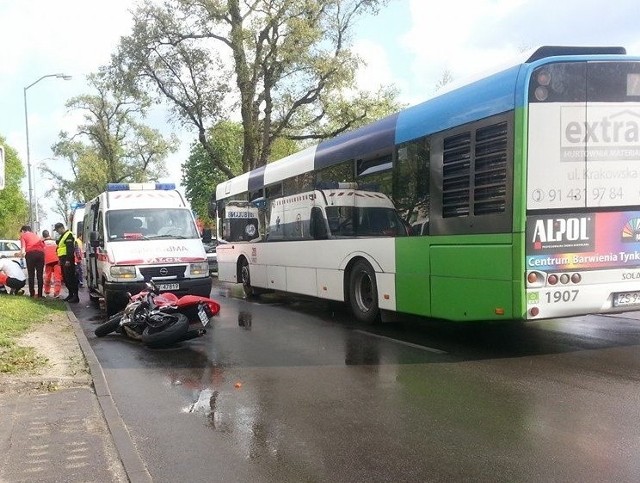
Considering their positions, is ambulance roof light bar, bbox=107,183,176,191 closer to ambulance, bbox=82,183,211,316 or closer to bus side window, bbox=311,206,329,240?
ambulance, bbox=82,183,211,316

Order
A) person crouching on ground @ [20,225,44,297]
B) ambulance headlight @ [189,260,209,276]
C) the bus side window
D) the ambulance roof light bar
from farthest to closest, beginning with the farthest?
person crouching on ground @ [20,225,44,297] < the ambulance roof light bar < ambulance headlight @ [189,260,209,276] < the bus side window

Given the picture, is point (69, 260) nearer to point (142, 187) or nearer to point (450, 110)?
point (142, 187)

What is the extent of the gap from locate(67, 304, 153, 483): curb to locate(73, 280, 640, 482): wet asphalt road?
0.11m

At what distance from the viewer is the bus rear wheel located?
10.2 meters

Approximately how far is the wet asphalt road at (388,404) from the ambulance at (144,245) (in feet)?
6.45

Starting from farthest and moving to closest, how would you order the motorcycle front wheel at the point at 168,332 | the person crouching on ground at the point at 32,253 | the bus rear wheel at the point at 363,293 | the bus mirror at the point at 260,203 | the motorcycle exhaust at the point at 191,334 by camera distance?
the person crouching on ground at the point at 32,253, the bus mirror at the point at 260,203, the bus rear wheel at the point at 363,293, the motorcycle exhaust at the point at 191,334, the motorcycle front wheel at the point at 168,332

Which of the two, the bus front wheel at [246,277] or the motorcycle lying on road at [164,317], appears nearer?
the motorcycle lying on road at [164,317]

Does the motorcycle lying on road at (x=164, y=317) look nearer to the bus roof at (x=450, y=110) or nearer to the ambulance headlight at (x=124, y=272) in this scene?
the ambulance headlight at (x=124, y=272)

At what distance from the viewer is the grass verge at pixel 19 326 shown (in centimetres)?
734

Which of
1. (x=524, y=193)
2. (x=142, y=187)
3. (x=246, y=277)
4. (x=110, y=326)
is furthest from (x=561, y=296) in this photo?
(x=246, y=277)

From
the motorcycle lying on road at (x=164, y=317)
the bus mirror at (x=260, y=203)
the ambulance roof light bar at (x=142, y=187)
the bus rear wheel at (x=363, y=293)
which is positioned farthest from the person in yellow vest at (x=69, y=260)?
the bus rear wheel at (x=363, y=293)

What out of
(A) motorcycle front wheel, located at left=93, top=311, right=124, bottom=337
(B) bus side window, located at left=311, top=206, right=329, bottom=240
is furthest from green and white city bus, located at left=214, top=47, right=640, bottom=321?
(A) motorcycle front wheel, located at left=93, top=311, right=124, bottom=337

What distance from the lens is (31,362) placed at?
744cm

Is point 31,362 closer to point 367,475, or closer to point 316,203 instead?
point 367,475
